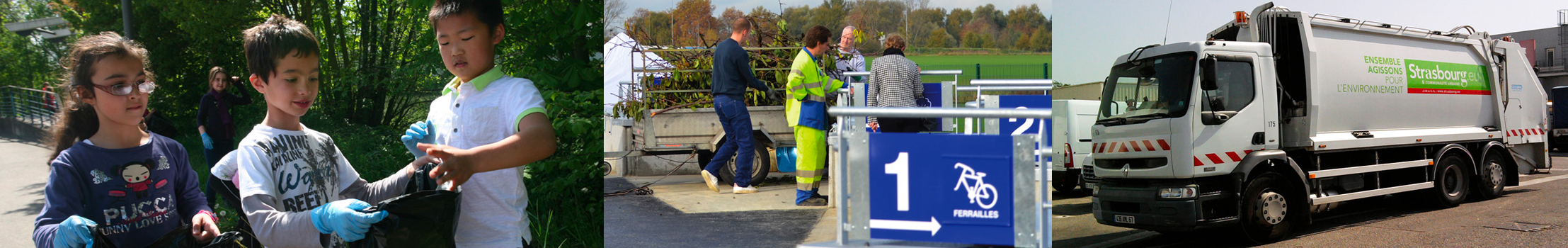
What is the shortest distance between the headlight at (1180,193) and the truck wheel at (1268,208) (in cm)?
39

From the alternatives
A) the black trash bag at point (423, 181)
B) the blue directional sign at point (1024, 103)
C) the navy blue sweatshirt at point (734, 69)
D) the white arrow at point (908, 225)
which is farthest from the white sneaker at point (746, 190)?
the black trash bag at point (423, 181)

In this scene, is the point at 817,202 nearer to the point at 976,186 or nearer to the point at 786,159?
the point at 786,159

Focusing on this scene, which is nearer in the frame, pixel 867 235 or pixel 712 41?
pixel 867 235

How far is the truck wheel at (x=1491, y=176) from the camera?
7.09 m

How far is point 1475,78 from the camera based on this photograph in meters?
6.96

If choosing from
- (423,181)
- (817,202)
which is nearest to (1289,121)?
(817,202)

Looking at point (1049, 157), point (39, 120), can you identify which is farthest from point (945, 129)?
point (39, 120)

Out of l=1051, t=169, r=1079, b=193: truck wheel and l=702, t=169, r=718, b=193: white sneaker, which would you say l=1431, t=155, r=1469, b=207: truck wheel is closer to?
l=1051, t=169, r=1079, b=193: truck wheel

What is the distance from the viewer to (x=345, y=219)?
9.81 ft

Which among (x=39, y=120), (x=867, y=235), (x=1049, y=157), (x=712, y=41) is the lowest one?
(x=867, y=235)

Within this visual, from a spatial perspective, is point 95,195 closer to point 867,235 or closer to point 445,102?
point 445,102

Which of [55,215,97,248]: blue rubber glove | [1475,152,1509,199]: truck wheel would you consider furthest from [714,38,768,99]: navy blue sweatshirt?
[1475,152,1509,199]: truck wheel

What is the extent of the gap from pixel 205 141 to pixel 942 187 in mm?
2784

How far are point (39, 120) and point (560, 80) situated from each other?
197cm
